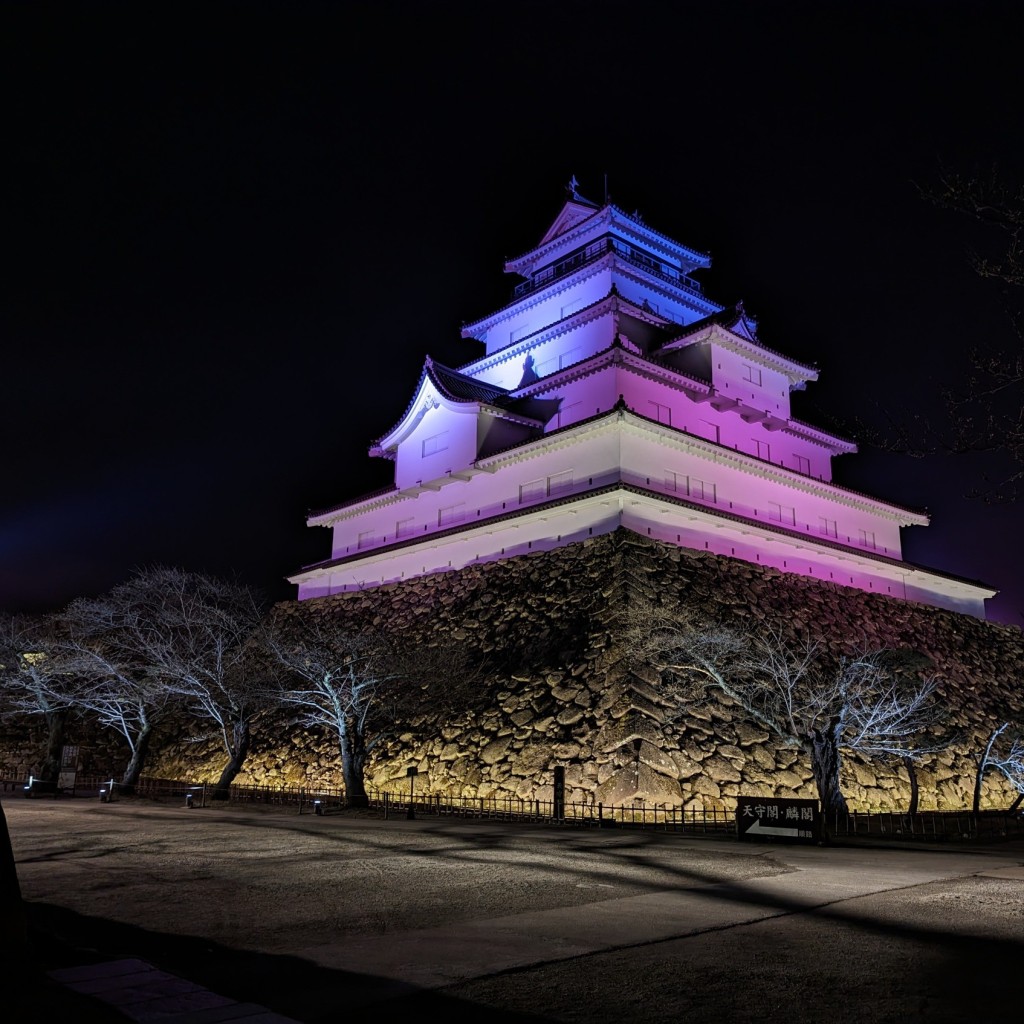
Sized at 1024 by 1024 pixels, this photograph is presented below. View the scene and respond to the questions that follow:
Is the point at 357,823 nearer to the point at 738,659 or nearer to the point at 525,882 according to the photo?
the point at 525,882

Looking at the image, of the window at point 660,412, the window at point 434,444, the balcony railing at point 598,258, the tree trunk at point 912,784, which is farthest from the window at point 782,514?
the window at point 434,444

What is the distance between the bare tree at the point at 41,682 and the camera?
2622 cm

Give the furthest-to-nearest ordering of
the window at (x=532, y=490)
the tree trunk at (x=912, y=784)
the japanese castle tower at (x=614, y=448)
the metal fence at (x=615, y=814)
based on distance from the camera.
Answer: the window at (x=532, y=490), the japanese castle tower at (x=614, y=448), the tree trunk at (x=912, y=784), the metal fence at (x=615, y=814)

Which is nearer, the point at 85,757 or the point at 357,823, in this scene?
the point at 357,823

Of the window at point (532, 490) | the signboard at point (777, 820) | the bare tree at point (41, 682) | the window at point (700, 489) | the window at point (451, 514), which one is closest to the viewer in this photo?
the signboard at point (777, 820)

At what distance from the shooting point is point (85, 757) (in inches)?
1209

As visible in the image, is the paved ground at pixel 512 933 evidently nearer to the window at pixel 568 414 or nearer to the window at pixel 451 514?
the window at pixel 451 514

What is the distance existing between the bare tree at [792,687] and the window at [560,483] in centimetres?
669

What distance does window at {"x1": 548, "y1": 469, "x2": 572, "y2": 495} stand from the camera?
28141 millimetres

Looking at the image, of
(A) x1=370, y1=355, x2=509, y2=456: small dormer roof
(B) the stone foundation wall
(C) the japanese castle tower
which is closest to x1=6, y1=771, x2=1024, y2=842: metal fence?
(B) the stone foundation wall

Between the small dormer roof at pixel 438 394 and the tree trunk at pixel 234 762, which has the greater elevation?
the small dormer roof at pixel 438 394

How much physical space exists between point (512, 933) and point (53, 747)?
25988mm

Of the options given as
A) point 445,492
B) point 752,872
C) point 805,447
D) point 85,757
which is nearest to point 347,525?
point 445,492

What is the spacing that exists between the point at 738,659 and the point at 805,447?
53.7ft
